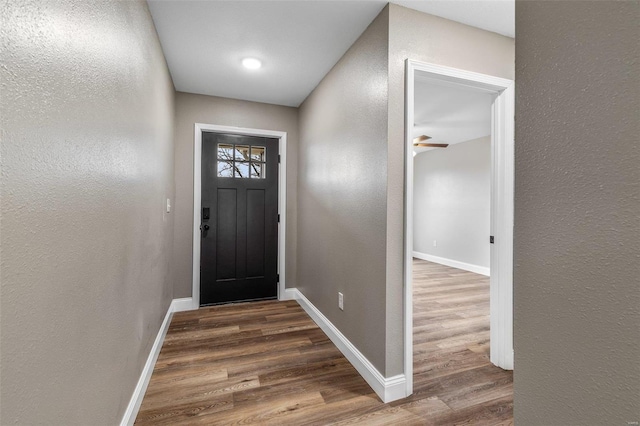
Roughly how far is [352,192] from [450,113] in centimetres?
266

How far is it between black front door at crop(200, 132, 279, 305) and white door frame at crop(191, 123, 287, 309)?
0.18ft

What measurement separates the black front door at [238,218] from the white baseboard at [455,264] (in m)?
3.78

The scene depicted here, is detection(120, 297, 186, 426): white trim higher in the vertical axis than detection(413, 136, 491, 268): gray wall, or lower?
lower

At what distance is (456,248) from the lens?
564 cm

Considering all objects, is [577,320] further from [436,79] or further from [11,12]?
[436,79]

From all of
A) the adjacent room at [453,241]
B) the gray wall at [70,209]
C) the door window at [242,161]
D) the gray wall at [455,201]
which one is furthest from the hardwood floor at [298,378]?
the gray wall at [455,201]

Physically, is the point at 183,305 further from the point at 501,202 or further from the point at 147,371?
the point at 501,202

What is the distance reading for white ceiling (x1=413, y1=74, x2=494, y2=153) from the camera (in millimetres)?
3199

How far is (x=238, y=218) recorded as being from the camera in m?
3.38

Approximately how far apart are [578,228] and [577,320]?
8.1 inches

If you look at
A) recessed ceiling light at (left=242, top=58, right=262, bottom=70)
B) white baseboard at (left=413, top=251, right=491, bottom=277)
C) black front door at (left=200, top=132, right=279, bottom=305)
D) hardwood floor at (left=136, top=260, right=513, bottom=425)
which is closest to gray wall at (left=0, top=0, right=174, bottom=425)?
hardwood floor at (left=136, top=260, right=513, bottom=425)

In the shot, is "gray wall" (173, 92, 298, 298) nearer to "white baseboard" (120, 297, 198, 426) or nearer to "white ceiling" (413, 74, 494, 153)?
"white baseboard" (120, 297, 198, 426)

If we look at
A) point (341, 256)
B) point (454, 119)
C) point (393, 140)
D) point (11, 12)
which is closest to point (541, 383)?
point (393, 140)

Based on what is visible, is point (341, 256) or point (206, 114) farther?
point (206, 114)
